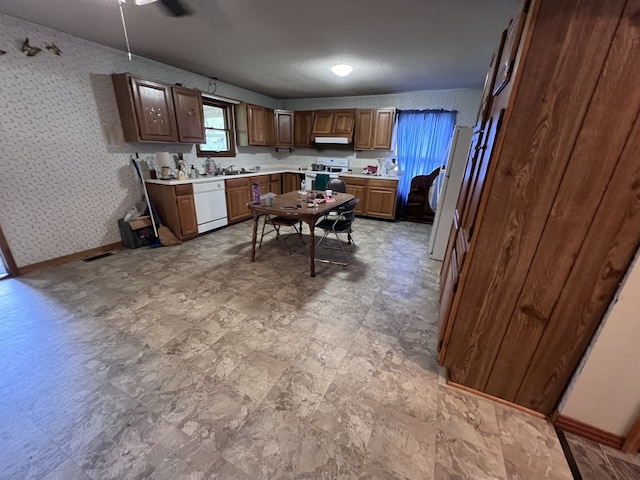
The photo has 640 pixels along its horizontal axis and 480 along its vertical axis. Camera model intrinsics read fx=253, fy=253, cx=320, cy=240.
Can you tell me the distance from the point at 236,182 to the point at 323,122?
2.38 m

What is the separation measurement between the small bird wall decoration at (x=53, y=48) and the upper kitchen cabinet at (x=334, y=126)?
12.9ft

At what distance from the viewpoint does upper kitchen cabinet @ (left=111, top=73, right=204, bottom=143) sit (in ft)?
10.3

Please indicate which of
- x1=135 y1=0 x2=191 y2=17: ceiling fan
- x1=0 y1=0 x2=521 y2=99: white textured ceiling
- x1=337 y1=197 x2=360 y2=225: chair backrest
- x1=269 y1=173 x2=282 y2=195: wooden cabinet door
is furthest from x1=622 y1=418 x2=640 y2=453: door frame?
x1=269 y1=173 x2=282 y2=195: wooden cabinet door

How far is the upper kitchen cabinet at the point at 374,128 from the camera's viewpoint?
16.3 feet

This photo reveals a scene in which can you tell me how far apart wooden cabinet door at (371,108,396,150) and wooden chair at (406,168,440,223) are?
36.5 inches

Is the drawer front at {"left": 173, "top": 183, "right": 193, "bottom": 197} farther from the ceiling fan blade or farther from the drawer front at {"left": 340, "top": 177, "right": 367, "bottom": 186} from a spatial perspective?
the drawer front at {"left": 340, "top": 177, "right": 367, "bottom": 186}

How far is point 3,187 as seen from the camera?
2535mm

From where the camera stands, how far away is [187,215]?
373cm

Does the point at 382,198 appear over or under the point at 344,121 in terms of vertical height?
under

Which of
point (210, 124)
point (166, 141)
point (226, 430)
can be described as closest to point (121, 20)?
point (166, 141)

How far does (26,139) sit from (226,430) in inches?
138

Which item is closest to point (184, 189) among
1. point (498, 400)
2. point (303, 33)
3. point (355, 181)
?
point (303, 33)

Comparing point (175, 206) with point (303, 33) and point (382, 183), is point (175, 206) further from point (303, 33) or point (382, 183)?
point (382, 183)

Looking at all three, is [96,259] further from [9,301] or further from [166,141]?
[166,141]
